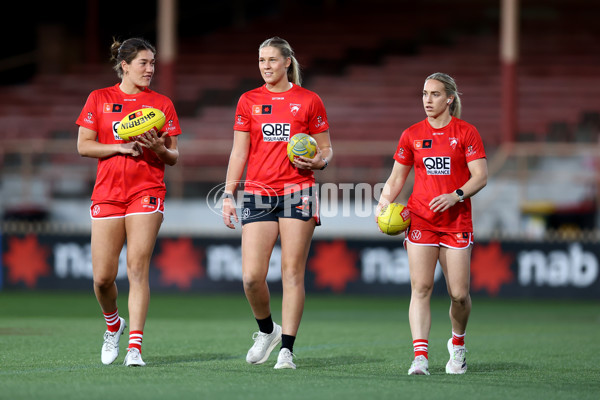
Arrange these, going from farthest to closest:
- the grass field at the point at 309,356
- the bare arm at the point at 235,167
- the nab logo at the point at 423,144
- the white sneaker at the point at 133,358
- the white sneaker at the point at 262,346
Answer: the white sneaker at the point at 262,346 < the bare arm at the point at 235,167 < the nab logo at the point at 423,144 < the white sneaker at the point at 133,358 < the grass field at the point at 309,356

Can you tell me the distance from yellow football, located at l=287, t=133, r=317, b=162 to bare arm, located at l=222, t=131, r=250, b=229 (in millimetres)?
417

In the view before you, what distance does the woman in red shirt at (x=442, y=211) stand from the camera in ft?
23.6

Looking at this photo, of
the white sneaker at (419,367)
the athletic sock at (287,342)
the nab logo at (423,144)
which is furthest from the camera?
the athletic sock at (287,342)

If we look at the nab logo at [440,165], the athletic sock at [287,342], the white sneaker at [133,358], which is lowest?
the white sneaker at [133,358]

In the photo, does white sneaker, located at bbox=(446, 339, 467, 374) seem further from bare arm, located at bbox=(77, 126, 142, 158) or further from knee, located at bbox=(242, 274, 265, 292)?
bare arm, located at bbox=(77, 126, 142, 158)

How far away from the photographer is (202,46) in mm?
27797

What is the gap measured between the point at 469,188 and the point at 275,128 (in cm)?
144

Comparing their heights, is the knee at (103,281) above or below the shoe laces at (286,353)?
above

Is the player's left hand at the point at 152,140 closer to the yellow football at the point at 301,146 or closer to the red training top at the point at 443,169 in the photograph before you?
the yellow football at the point at 301,146

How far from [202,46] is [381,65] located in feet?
17.5

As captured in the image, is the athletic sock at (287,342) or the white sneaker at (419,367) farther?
the athletic sock at (287,342)

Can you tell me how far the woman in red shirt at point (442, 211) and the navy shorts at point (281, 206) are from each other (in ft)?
1.79

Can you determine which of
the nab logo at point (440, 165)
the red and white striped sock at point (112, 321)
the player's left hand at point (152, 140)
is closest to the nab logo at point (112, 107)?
the player's left hand at point (152, 140)

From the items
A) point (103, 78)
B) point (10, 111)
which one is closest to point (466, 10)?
point (103, 78)
